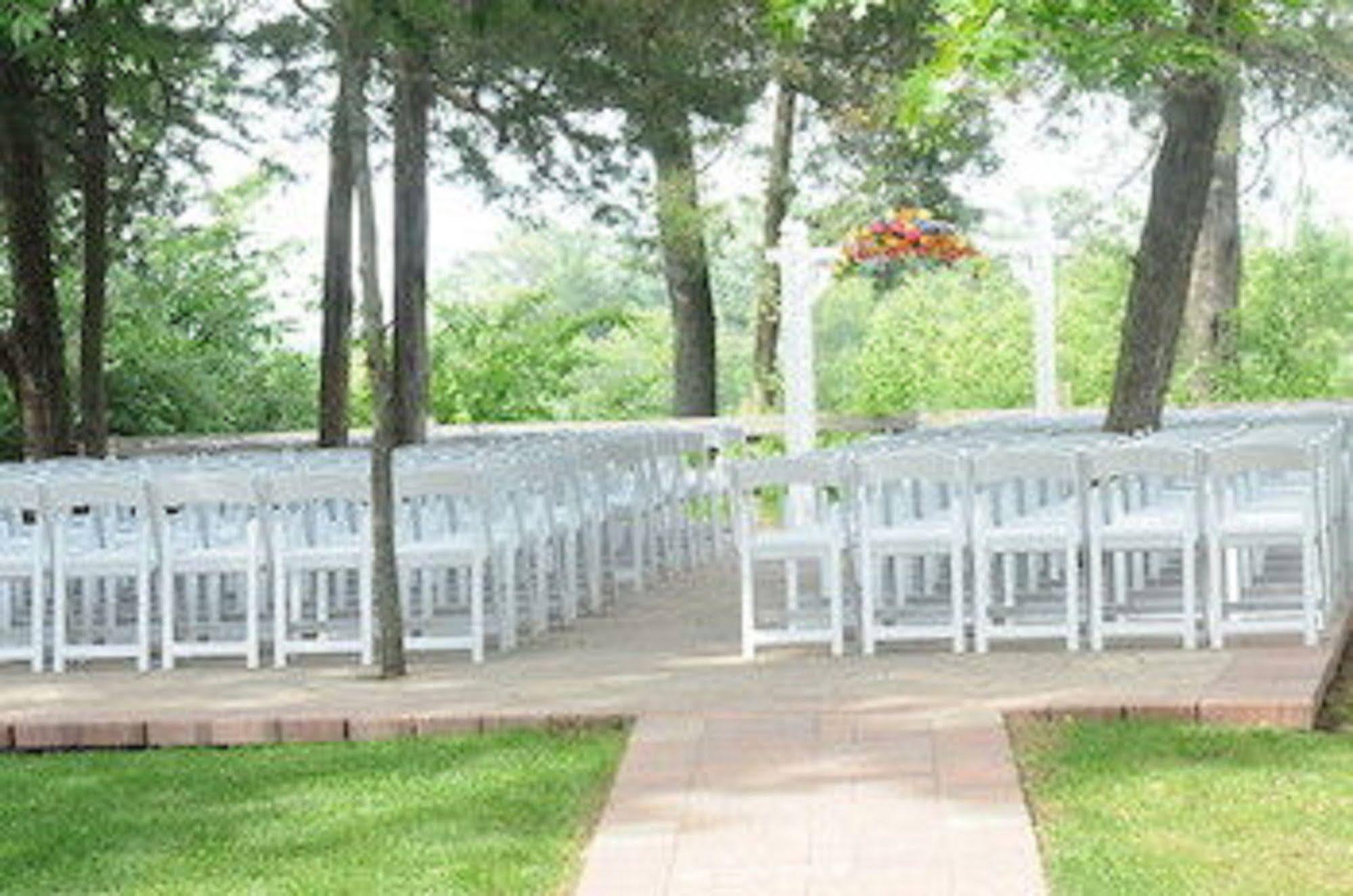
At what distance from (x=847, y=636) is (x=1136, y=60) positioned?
3.20 metres

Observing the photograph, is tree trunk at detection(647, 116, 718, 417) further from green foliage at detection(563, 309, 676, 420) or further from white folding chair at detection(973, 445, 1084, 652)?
white folding chair at detection(973, 445, 1084, 652)

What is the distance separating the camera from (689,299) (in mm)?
35250

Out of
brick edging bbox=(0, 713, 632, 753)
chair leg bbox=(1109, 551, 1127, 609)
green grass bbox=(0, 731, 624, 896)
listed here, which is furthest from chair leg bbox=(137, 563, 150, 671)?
chair leg bbox=(1109, 551, 1127, 609)

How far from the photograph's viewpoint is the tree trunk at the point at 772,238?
115 ft

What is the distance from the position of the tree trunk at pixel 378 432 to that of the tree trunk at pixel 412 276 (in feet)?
32.8

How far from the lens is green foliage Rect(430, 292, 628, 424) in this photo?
119ft

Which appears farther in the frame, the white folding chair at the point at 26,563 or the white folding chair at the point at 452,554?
the white folding chair at the point at 26,563

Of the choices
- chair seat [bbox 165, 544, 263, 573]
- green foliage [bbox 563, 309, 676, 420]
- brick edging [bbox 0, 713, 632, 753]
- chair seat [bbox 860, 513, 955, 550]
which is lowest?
brick edging [bbox 0, 713, 632, 753]

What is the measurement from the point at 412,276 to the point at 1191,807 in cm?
1563

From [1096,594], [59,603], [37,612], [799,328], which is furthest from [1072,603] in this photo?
[799,328]

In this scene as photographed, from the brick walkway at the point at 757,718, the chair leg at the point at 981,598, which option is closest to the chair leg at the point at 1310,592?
the brick walkway at the point at 757,718

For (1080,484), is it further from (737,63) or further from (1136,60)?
(737,63)

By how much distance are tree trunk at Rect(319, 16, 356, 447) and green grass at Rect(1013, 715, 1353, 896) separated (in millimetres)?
14333

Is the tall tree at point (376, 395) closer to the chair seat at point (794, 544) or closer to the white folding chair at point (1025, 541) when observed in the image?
the chair seat at point (794, 544)
